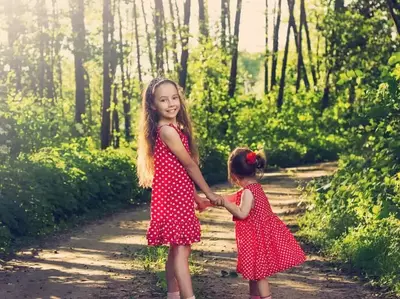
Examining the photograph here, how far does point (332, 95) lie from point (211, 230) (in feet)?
86.1

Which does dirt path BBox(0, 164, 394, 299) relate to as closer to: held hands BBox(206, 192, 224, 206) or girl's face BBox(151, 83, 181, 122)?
held hands BBox(206, 192, 224, 206)

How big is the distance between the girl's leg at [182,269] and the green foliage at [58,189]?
17.0ft

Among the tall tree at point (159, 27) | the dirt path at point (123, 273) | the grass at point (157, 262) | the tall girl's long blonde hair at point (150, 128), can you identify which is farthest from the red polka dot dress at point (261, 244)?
the tall tree at point (159, 27)

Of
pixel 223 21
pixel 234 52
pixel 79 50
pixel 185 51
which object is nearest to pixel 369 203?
pixel 79 50

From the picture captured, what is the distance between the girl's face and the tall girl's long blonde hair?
1.9 inches

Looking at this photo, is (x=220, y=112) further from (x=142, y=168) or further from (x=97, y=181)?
(x=142, y=168)

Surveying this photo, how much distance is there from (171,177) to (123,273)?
10.0ft

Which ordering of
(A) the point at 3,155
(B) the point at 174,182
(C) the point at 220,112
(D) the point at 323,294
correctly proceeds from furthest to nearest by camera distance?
(C) the point at 220,112 < (A) the point at 3,155 < (D) the point at 323,294 < (B) the point at 174,182

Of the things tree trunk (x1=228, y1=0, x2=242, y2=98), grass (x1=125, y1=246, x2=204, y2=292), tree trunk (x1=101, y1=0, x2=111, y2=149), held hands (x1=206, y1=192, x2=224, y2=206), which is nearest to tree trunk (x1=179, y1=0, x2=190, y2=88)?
tree trunk (x1=101, y1=0, x2=111, y2=149)

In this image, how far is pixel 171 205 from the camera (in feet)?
21.6

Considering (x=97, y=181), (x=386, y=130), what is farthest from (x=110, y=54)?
(x=386, y=130)

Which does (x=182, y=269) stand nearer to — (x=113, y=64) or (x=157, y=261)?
(x=157, y=261)

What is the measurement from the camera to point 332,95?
127ft

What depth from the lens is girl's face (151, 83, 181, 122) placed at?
22.0ft
